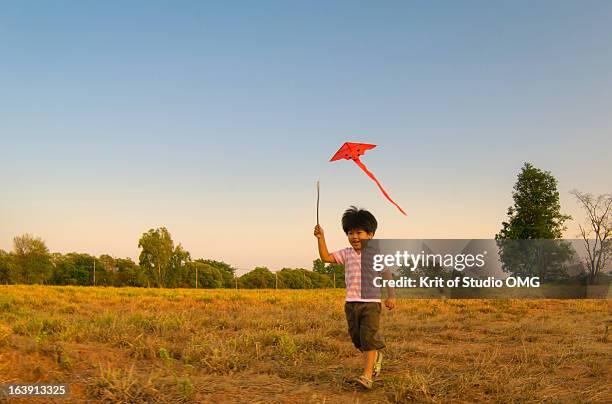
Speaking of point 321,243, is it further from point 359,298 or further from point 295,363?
point 295,363

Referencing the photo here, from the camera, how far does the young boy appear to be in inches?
206

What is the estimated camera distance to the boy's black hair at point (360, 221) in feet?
18.0

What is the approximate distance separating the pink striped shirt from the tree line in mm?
51260

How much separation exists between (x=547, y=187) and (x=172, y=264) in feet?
125

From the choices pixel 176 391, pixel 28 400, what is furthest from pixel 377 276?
pixel 28 400

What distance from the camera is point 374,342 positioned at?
17.1ft

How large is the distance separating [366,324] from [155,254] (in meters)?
54.8

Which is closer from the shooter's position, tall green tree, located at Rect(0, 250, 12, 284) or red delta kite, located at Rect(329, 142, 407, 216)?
red delta kite, located at Rect(329, 142, 407, 216)

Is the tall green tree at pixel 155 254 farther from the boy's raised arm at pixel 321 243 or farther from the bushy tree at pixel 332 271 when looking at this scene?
the boy's raised arm at pixel 321 243

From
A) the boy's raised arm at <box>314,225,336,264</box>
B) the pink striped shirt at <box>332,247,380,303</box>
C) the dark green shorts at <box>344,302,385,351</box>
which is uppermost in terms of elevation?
the boy's raised arm at <box>314,225,336,264</box>

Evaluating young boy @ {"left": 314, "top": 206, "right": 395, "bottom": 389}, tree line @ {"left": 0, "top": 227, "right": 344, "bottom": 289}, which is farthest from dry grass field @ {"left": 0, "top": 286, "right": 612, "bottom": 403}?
tree line @ {"left": 0, "top": 227, "right": 344, "bottom": 289}

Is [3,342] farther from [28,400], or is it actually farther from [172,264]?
[172,264]

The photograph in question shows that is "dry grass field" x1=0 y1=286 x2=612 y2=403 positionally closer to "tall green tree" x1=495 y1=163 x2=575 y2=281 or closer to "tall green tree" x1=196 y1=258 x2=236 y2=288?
"tall green tree" x1=495 y1=163 x2=575 y2=281

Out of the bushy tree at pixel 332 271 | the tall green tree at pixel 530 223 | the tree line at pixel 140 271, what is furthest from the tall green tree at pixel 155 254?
the tall green tree at pixel 530 223
